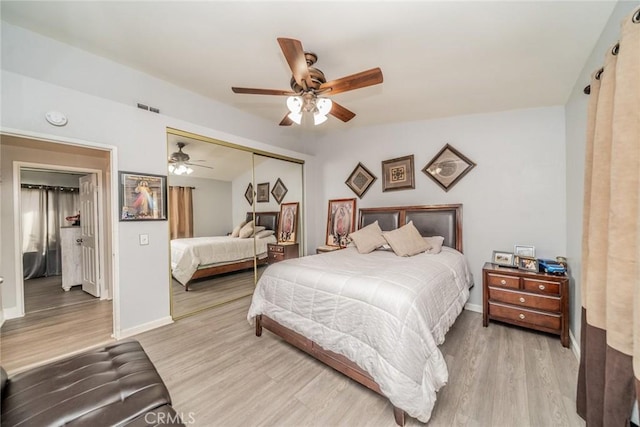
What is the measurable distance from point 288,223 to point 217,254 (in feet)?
4.53

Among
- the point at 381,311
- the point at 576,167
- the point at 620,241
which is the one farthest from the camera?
the point at 576,167

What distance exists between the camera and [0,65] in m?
2.02

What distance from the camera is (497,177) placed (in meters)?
3.20

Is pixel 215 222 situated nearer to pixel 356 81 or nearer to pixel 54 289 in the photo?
pixel 356 81

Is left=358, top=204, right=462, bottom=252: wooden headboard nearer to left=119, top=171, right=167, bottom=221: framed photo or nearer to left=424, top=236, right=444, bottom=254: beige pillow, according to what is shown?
left=424, top=236, right=444, bottom=254: beige pillow

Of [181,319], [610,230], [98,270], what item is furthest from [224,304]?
[610,230]

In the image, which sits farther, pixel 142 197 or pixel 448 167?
pixel 448 167

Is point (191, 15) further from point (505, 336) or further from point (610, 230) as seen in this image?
point (505, 336)

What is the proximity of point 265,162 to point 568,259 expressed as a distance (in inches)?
167

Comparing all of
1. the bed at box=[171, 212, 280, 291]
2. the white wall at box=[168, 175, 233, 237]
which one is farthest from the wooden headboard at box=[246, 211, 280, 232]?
the white wall at box=[168, 175, 233, 237]

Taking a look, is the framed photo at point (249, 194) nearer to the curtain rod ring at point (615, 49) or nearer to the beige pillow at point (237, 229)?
the beige pillow at point (237, 229)

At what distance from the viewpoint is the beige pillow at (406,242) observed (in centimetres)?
306

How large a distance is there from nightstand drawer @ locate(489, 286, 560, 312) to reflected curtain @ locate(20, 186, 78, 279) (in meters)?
8.26

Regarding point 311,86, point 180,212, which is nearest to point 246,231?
point 180,212
